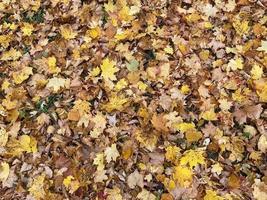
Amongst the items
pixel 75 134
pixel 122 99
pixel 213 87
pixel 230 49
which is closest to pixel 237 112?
pixel 213 87

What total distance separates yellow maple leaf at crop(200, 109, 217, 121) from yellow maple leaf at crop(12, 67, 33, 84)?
5.20ft

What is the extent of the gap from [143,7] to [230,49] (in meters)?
0.97

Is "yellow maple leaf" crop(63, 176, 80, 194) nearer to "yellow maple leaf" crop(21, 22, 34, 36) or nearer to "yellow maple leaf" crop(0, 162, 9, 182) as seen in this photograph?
"yellow maple leaf" crop(0, 162, 9, 182)

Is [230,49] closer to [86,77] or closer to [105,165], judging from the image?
[86,77]

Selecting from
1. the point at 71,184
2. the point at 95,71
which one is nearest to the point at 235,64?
the point at 95,71

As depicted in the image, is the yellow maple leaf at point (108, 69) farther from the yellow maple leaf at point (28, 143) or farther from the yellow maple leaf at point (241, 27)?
the yellow maple leaf at point (241, 27)

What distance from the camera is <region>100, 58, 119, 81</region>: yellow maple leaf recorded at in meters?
3.65

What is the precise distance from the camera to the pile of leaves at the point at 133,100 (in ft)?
10.1

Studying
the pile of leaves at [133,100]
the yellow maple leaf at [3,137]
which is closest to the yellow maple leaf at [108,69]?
the pile of leaves at [133,100]

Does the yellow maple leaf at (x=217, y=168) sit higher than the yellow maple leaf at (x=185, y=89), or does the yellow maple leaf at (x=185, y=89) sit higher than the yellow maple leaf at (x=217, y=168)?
the yellow maple leaf at (x=185, y=89)

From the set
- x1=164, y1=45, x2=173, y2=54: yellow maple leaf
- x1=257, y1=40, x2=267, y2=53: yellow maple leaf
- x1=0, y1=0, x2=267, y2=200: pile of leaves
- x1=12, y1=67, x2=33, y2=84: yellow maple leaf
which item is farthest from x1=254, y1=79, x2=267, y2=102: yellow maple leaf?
x1=12, y1=67, x2=33, y2=84: yellow maple leaf

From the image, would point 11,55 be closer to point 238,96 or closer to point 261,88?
point 238,96

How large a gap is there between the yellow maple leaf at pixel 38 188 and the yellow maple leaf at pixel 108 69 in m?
1.03

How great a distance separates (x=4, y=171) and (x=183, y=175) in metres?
1.37
